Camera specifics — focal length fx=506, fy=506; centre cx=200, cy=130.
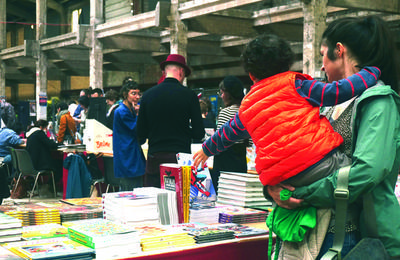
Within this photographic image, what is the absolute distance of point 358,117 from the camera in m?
1.59

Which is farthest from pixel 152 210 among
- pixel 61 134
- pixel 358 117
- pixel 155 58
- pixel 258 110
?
pixel 155 58

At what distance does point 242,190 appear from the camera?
117 inches

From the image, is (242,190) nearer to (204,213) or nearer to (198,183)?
(198,183)

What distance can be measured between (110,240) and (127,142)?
3.41 m

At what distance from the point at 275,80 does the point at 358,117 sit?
294mm

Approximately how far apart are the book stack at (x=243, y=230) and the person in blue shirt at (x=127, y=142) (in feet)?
9.53

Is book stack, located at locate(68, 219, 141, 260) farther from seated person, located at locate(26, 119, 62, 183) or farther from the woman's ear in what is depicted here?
seated person, located at locate(26, 119, 62, 183)

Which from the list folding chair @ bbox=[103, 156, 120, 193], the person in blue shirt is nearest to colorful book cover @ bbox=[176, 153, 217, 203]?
the person in blue shirt

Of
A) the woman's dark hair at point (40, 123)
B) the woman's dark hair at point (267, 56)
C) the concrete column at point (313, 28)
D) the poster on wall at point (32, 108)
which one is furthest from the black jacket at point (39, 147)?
the poster on wall at point (32, 108)

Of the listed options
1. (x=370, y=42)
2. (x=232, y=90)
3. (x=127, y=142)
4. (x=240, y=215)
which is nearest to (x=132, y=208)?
(x=240, y=215)

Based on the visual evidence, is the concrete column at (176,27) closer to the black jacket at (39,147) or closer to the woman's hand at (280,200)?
the black jacket at (39,147)

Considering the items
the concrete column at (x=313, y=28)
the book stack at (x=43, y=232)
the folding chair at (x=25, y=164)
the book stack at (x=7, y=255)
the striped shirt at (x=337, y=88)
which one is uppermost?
the concrete column at (x=313, y=28)

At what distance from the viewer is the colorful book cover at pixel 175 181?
2400mm

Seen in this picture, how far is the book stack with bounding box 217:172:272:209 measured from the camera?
2.93 metres
